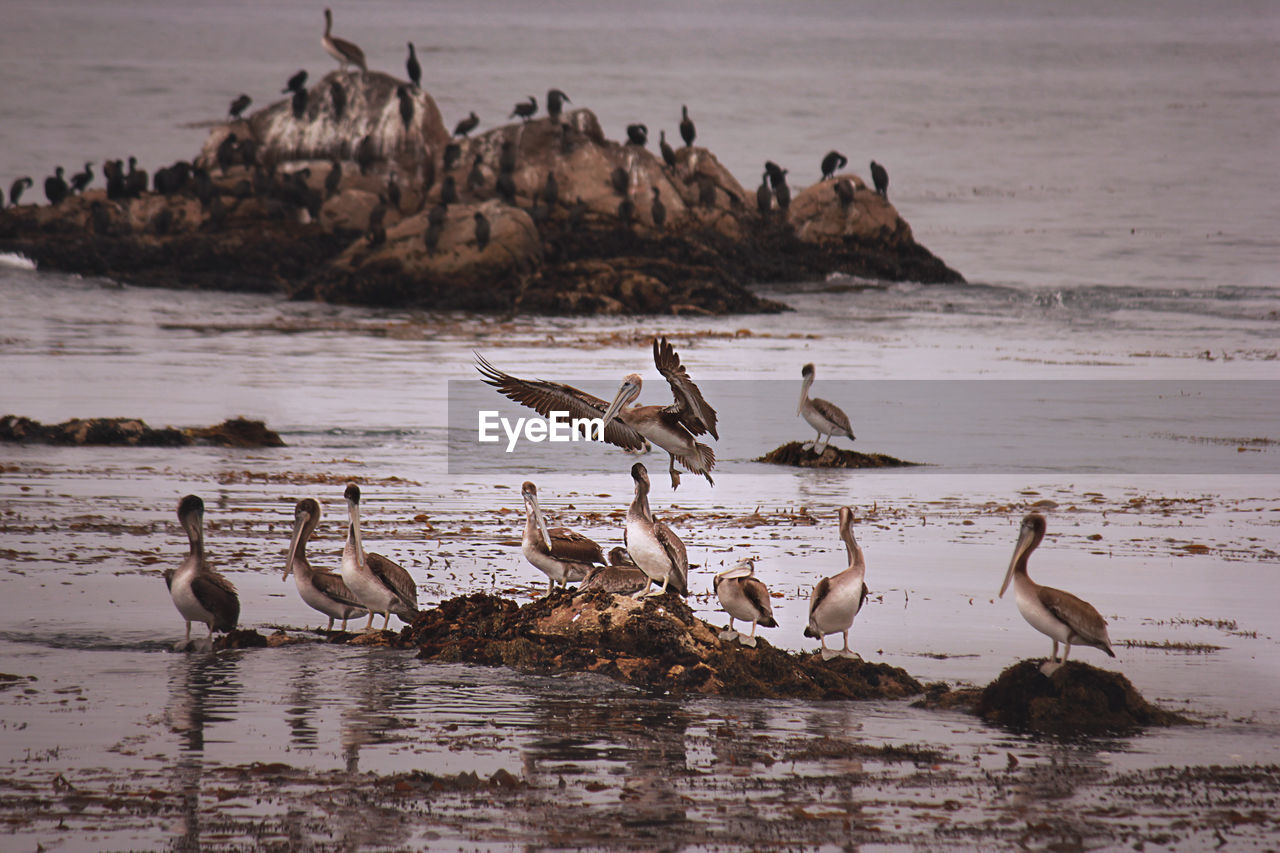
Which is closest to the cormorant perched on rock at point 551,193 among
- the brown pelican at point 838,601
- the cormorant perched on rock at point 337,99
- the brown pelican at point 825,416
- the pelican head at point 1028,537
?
the cormorant perched on rock at point 337,99

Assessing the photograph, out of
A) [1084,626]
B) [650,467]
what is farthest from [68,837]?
[650,467]

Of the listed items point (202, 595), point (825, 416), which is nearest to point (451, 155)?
point (825, 416)

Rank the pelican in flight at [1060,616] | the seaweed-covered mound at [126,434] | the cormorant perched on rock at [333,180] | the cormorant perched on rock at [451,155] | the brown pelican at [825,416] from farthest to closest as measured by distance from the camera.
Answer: the cormorant perched on rock at [333,180] < the cormorant perched on rock at [451,155] < the seaweed-covered mound at [126,434] < the brown pelican at [825,416] < the pelican in flight at [1060,616]

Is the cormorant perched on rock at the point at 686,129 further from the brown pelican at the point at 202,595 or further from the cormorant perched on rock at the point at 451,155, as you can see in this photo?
the brown pelican at the point at 202,595

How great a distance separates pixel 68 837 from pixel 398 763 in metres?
1.48

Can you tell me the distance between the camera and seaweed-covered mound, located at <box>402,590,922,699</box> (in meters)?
7.89

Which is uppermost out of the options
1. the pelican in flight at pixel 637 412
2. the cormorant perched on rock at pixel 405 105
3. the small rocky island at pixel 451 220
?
the cormorant perched on rock at pixel 405 105

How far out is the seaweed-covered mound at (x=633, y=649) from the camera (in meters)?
7.89

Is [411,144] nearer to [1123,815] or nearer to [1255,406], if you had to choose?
[1255,406]

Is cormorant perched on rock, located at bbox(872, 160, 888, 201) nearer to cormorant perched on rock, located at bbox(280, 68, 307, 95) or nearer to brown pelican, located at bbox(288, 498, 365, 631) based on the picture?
cormorant perched on rock, located at bbox(280, 68, 307, 95)

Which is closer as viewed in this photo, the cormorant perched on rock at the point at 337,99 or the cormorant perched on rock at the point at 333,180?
the cormorant perched on rock at the point at 333,180

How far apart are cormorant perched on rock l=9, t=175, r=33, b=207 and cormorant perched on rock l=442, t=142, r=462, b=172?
1711cm

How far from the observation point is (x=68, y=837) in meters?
5.33

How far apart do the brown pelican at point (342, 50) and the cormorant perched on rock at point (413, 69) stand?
1.84 metres
